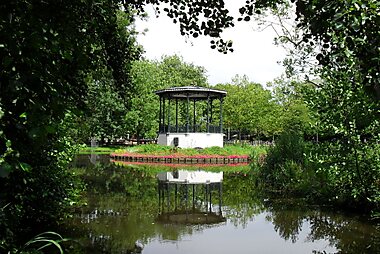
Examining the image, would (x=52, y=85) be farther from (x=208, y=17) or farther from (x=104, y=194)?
(x=104, y=194)

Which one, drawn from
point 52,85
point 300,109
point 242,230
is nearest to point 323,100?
point 242,230

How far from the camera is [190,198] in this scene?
11039 millimetres

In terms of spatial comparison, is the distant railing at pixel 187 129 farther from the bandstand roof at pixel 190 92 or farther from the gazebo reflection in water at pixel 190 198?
the gazebo reflection in water at pixel 190 198

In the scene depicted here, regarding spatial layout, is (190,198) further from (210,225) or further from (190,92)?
(190,92)

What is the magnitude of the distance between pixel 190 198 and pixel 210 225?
312cm

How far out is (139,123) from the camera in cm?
3525

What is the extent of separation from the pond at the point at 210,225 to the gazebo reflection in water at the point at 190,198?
0.02 meters

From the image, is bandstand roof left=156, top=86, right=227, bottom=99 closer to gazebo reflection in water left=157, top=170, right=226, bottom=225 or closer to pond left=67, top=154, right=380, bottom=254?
gazebo reflection in water left=157, top=170, right=226, bottom=225

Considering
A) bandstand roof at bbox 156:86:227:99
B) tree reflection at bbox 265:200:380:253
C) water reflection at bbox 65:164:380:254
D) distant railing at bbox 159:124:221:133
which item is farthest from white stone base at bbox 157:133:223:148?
tree reflection at bbox 265:200:380:253

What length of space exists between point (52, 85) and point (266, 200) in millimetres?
9446

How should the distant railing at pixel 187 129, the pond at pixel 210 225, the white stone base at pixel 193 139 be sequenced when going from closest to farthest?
the pond at pixel 210 225
the white stone base at pixel 193 139
the distant railing at pixel 187 129

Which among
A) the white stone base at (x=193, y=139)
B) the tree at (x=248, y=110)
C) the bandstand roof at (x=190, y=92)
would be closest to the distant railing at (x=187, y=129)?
the white stone base at (x=193, y=139)

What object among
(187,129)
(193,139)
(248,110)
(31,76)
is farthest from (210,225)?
(248,110)

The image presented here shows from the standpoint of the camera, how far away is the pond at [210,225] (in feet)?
20.6
